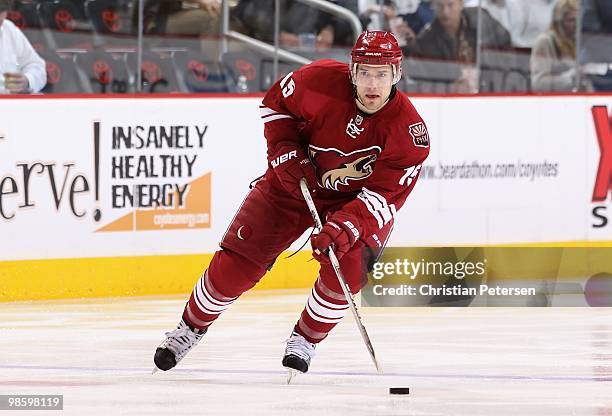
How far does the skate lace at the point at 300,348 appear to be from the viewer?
5664mm

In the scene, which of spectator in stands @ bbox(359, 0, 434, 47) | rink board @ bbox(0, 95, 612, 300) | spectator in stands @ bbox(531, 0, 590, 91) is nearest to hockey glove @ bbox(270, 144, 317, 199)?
rink board @ bbox(0, 95, 612, 300)

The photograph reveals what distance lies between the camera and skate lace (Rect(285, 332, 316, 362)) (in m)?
5.66

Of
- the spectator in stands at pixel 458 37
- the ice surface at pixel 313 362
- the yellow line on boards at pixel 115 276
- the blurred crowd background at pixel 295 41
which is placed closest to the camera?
the ice surface at pixel 313 362

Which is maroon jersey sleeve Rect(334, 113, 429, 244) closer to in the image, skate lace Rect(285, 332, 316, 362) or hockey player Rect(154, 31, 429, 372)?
hockey player Rect(154, 31, 429, 372)

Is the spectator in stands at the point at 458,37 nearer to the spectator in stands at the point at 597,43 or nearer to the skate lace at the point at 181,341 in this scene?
the spectator in stands at the point at 597,43

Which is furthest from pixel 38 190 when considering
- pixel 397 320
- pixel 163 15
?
pixel 397 320

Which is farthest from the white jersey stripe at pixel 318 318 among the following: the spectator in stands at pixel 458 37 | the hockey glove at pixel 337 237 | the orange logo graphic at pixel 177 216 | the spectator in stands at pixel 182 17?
the spectator in stands at pixel 458 37

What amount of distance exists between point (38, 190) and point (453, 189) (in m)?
2.50

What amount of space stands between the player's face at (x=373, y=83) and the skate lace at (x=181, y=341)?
1022mm

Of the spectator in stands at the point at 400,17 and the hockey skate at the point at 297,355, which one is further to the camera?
the spectator in stands at the point at 400,17

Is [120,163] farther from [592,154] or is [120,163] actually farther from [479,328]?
[592,154]

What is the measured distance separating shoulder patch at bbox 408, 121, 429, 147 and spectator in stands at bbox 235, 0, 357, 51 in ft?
12.5

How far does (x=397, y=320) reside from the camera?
25.9 feet

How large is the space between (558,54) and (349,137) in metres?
4.75
